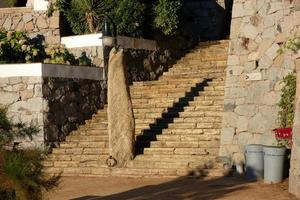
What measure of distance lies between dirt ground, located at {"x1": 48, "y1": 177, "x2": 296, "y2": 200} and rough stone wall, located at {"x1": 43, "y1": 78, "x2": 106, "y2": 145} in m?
2.80

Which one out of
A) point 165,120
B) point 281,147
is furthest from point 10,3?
point 281,147

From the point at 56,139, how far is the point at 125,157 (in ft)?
8.32

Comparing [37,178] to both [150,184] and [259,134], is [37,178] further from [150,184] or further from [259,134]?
[259,134]

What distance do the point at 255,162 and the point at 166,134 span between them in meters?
2.86

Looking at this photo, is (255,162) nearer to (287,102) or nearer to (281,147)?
(281,147)

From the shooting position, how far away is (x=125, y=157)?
11.7 metres

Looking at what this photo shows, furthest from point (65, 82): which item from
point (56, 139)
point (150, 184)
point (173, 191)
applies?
point (173, 191)

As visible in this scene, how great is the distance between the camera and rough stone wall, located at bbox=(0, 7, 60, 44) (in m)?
16.0

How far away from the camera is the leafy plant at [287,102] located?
10.3 meters

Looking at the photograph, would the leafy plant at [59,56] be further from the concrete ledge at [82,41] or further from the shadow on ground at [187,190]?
the shadow on ground at [187,190]

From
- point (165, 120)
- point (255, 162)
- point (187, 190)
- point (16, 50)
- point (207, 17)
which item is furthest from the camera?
point (207, 17)

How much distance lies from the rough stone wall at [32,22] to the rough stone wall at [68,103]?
1986 mm

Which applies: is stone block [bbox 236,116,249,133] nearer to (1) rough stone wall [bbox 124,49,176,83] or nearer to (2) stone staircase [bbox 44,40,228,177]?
(2) stone staircase [bbox 44,40,228,177]

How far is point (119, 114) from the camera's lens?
1159 centimetres
